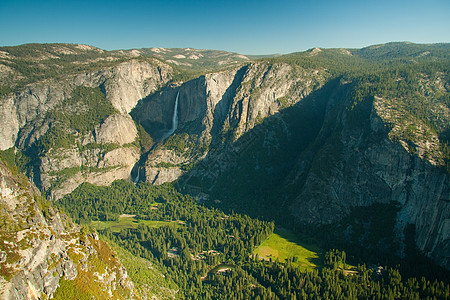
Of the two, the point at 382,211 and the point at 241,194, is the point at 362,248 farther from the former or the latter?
the point at 241,194

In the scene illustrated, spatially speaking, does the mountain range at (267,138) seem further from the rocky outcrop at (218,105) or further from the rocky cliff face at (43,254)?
the rocky cliff face at (43,254)

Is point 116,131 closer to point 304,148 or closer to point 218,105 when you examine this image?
point 218,105

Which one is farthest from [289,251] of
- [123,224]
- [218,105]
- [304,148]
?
[218,105]

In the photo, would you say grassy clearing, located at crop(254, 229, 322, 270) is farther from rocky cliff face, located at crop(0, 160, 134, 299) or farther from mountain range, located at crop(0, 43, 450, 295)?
rocky cliff face, located at crop(0, 160, 134, 299)

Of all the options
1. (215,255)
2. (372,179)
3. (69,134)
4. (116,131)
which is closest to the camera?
(215,255)

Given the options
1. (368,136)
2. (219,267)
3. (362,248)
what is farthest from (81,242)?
(368,136)

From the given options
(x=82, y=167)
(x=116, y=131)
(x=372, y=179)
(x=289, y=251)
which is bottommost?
(x=289, y=251)

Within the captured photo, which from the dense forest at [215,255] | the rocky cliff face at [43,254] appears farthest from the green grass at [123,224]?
the rocky cliff face at [43,254]
